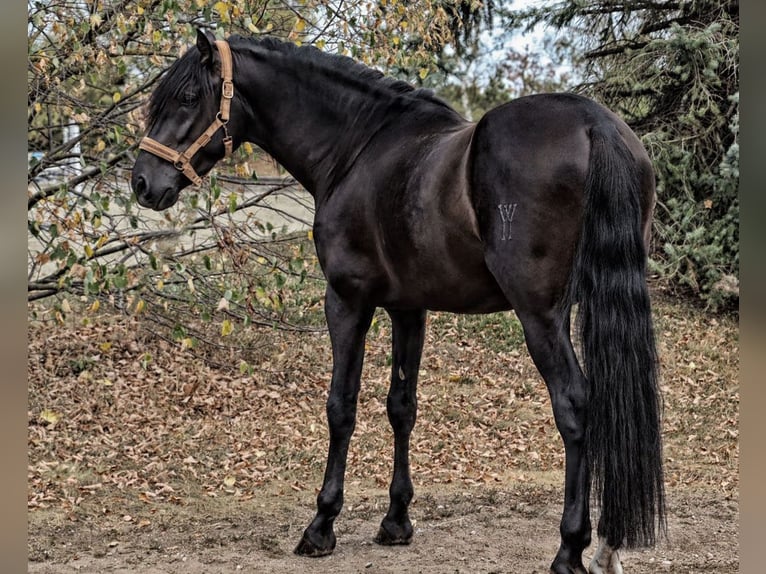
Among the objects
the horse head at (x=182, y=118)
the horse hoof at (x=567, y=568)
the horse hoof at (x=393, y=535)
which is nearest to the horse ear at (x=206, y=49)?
the horse head at (x=182, y=118)

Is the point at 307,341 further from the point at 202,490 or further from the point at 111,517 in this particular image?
the point at 111,517

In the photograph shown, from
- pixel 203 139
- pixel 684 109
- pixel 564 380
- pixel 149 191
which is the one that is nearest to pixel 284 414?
pixel 149 191

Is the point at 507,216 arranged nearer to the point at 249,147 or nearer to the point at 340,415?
the point at 340,415

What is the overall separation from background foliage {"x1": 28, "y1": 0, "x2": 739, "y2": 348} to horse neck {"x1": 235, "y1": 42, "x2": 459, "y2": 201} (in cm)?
102

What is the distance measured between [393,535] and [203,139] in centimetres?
234

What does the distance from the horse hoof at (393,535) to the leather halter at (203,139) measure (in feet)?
6.97

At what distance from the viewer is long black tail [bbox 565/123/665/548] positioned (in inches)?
119

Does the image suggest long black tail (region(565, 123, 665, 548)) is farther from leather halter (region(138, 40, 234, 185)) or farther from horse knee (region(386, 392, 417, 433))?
leather halter (region(138, 40, 234, 185))

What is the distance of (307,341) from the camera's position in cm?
895

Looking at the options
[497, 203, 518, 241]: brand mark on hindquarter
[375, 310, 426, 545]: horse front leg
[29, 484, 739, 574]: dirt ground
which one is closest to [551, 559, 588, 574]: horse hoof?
[29, 484, 739, 574]: dirt ground

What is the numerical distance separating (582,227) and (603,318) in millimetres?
363

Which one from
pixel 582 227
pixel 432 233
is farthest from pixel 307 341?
pixel 582 227

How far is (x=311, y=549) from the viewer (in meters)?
4.16

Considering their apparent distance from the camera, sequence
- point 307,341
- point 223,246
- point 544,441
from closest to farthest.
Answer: point 223,246 < point 544,441 < point 307,341
